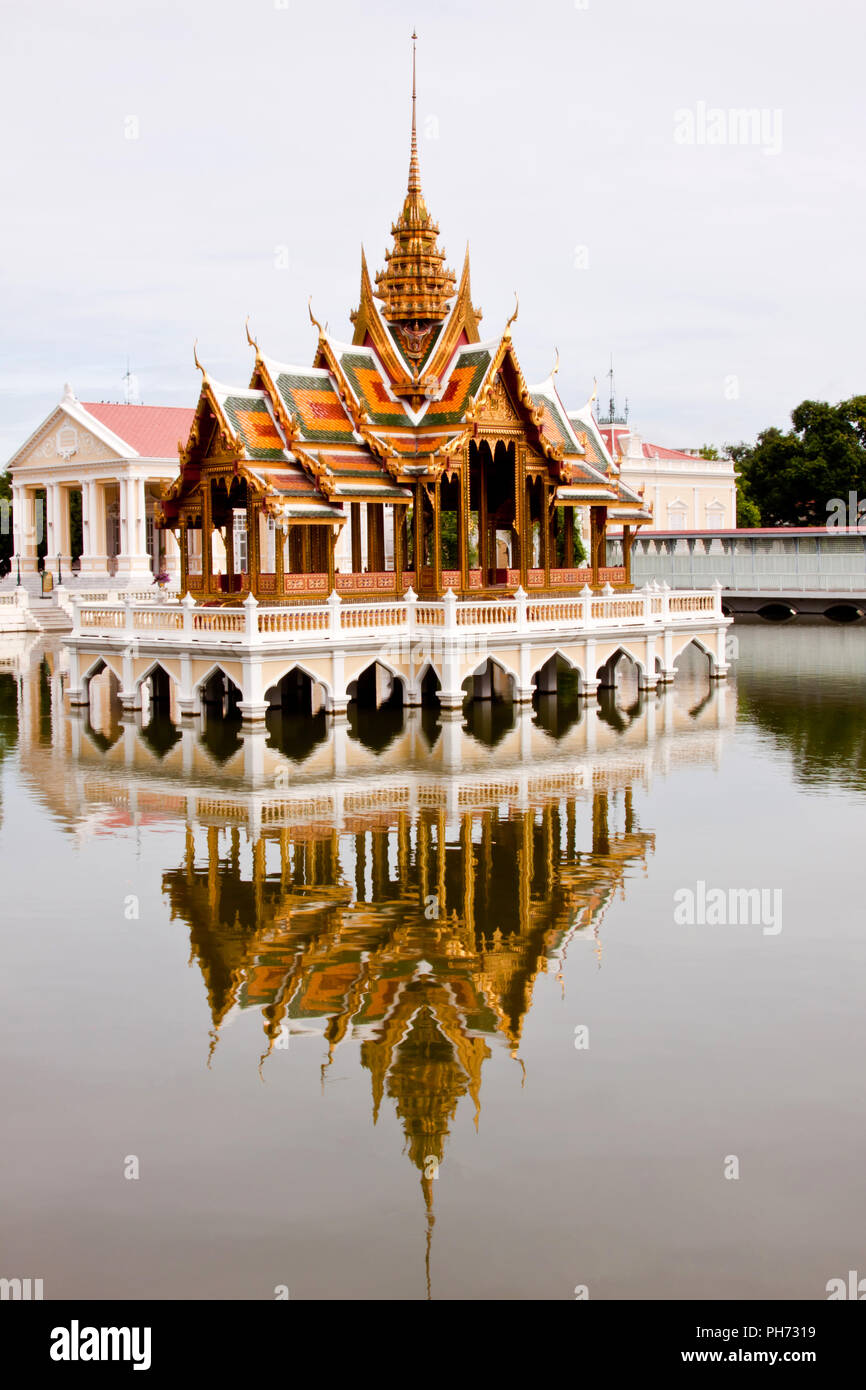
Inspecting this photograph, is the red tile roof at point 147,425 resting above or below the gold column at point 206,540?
above

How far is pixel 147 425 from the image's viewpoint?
60.2m

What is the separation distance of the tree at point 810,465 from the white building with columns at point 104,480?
100ft

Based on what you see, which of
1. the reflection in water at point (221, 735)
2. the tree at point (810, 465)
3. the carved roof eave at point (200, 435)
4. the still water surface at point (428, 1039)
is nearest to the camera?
the still water surface at point (428, 1039)

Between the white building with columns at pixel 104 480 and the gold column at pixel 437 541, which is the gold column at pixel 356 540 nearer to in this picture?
the gold column at pixel 437 541

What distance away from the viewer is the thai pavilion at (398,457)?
85.5ft

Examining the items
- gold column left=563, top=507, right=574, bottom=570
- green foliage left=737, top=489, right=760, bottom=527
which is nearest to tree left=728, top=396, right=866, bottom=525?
green foliage left=737, top=489, right=760, bottom=527

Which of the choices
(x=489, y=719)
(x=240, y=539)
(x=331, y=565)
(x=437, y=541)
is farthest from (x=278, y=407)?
(x=240, y=539)

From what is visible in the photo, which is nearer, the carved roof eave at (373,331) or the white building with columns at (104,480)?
the carved roof eave at (373,331)

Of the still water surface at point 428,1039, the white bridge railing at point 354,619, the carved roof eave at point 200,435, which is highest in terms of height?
the carved roof eave at point 200,435

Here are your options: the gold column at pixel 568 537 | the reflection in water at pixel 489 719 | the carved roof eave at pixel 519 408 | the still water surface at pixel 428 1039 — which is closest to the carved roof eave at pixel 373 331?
the carved roof eave at pixel 519 408

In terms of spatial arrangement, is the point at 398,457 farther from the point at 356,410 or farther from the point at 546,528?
the point at 546,528

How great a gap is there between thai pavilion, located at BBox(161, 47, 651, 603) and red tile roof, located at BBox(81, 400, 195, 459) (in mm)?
28966
